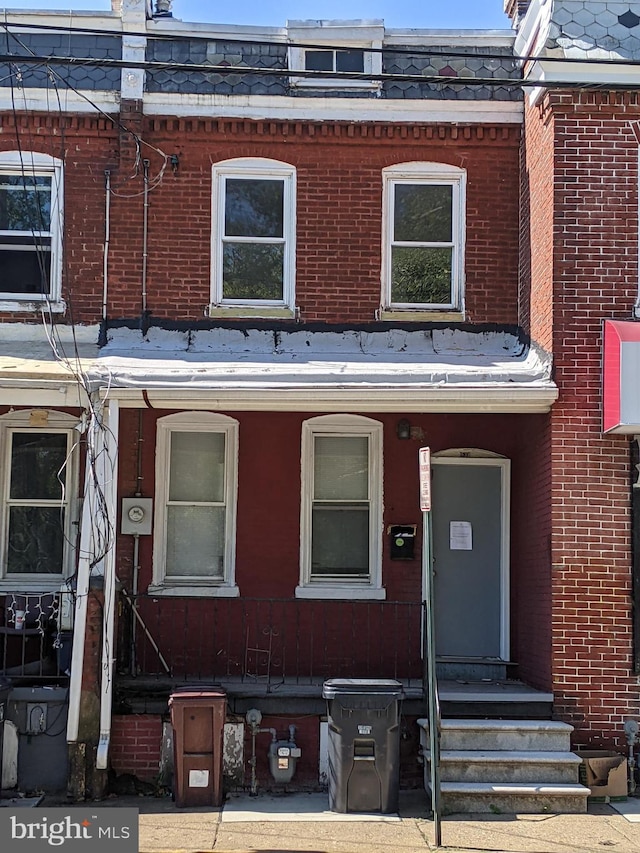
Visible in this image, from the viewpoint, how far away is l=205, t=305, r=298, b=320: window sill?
11.4 meters

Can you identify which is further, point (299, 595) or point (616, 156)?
point (299, 595)

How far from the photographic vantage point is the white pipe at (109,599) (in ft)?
30.6

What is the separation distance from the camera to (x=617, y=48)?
34.0ft

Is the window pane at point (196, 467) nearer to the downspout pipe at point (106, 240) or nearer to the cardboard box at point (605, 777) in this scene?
the downspout pipe at point (106, 240)

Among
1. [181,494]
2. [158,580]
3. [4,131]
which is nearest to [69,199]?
[4,131]

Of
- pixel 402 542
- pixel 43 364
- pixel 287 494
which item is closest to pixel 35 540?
pixel 43 364

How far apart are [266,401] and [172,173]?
122 inches

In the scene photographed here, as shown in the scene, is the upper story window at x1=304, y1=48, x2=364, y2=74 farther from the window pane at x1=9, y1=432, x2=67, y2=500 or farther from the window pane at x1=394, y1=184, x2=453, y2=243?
the window pane at x1=9, y1=432, x2=67, y2=500

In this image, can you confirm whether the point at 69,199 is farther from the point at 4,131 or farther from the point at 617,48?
the point at 617,48

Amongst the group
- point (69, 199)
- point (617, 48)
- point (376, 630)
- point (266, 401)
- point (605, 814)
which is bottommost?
point (605, 814)

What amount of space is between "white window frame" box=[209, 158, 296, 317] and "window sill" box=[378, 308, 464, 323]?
3.29ft

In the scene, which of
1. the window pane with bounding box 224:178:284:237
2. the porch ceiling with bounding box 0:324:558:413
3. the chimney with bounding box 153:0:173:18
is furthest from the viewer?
the chimney with bounding box 153:0:173:18

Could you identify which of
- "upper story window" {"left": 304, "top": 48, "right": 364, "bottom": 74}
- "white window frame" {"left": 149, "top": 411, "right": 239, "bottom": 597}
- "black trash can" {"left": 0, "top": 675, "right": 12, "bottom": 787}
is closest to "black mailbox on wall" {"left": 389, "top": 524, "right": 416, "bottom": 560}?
"white window frame" {"left": 149, "top": 411, "right": 239, "bottom": 597}

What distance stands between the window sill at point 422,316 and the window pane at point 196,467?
219 centimetres
